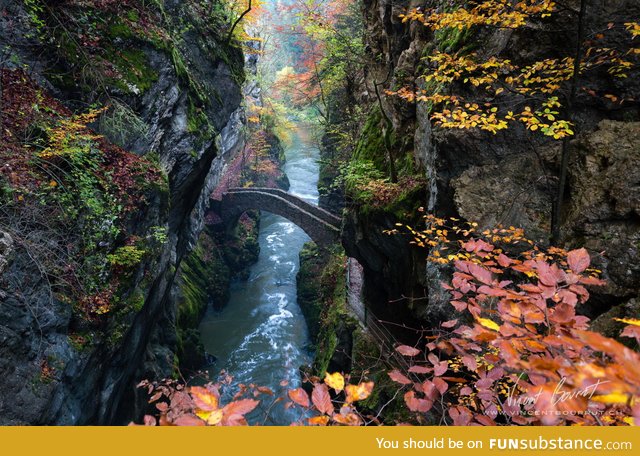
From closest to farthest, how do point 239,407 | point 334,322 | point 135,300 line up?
1. point 239,407
2. point 135,300
3. point 334,322

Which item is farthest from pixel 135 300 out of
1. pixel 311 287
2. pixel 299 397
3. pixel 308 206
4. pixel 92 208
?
pixel 308 206

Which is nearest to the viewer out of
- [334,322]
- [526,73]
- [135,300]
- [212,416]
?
[212,416]

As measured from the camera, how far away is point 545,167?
15.4 feet

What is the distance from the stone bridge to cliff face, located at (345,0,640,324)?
10.4m

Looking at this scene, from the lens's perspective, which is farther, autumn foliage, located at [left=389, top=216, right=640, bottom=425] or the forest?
the forest

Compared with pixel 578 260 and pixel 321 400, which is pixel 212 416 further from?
pixel 578 260

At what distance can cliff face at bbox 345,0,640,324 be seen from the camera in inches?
156

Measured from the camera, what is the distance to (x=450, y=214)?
227 inches

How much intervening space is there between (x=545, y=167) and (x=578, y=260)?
10.8 ft

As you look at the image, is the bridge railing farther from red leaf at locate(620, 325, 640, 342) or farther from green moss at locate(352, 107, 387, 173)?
red leaf at locate(620, 325, 640, 342)

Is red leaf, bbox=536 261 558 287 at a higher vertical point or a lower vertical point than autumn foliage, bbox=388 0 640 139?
lower

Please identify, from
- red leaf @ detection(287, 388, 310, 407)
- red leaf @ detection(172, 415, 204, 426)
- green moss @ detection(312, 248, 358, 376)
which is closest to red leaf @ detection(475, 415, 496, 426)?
red leaf @ detection(287, 388, 310, 407)
